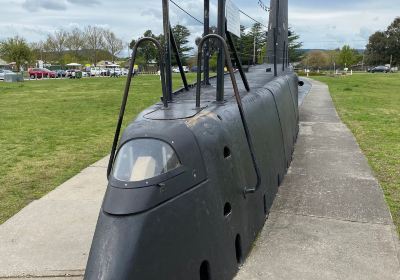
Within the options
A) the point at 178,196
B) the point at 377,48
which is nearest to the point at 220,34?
the point at 178,196

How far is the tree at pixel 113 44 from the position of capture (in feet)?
333

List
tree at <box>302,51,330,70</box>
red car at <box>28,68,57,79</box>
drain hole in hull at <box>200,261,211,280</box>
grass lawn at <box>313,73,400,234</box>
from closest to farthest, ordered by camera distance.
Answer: drain hole in hull at <box>200,261,211,280</box>, grass lawn at <box>313,73,400,234</box>, red car at <box>28,68,57,79</box>, tree at <box>302,51,330,70</box>

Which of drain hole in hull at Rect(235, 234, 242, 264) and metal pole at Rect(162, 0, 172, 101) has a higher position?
metal pole at Rect(162, 0, 172, 101)

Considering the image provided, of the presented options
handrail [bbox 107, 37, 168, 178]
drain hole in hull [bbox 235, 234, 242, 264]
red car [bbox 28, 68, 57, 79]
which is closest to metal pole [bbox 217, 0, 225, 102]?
handrail [bbox 107, 37, 168, 178]

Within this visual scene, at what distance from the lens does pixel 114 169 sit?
3.10 m

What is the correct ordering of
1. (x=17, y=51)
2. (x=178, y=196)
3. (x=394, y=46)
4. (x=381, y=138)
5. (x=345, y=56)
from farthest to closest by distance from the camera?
(x=394, y=46) < (x=345, y=56) < (x=17, y=51) < (x=381, y=138) < (x=178, y=196)

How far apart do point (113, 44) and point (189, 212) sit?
338 ft

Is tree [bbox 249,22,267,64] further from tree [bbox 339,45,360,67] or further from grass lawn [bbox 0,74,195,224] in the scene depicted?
tree [bbox 339,45,360,67]

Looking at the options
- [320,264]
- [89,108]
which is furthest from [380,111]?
[320,264]

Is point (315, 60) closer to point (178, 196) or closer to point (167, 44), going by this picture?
point (167, 44)

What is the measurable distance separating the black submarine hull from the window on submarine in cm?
7

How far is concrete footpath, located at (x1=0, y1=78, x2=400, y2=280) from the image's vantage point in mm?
3992

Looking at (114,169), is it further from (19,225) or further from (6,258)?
(19,225)

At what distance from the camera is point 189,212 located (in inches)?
120
